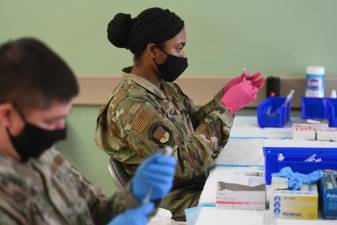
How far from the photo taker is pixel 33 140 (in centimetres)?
95

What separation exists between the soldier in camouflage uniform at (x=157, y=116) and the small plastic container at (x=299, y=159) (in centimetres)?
27

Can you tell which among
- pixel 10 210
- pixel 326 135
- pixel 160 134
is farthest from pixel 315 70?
pixel 10 210

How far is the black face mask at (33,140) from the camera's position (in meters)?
0.94

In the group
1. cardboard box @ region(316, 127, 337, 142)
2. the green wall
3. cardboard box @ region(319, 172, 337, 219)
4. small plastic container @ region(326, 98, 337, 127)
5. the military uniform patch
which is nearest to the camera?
cardboard box @ region(319, 172, 337, 219)

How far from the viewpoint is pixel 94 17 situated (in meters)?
2.92

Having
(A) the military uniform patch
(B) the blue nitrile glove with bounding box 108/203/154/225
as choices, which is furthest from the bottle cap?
(B) the blue nitrile glove with bounding box 108/203/154/225

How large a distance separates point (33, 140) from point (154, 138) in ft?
2.38

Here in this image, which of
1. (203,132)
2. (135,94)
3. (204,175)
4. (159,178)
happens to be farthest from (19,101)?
(204,175)

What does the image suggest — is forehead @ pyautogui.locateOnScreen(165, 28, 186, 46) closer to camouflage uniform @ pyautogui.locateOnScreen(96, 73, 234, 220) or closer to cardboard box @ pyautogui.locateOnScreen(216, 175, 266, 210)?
camouflage uniform @ pyautogui.locateOnScreen(96, 73, 234, 220)

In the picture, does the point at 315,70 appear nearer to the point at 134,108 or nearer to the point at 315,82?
the point at 315,82

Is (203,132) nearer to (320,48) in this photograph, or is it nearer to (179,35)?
(179,35)

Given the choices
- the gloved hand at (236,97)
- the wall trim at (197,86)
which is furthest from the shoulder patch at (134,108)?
the wall trim at (197,86)

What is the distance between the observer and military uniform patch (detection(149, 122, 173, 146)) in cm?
164

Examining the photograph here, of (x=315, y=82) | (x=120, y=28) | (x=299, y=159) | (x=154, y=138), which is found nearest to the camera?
(x=299, y=159)
